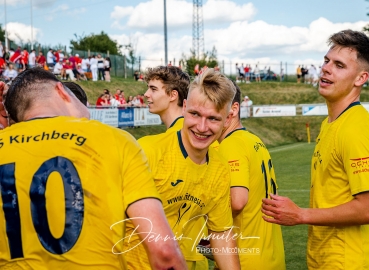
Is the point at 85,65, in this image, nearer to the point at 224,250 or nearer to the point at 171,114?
the point at 171,114

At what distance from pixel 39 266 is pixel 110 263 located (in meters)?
0.32

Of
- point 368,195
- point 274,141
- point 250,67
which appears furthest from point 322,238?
point 250,67

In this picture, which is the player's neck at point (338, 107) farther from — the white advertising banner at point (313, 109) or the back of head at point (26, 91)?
the white advertising banner at point (313, 109)

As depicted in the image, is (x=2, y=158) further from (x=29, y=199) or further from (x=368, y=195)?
(x=368, y=195)

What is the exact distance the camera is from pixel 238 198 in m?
4.64

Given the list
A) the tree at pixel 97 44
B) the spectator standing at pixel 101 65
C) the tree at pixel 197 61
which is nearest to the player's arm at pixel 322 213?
the spectator standing at pixel 101 65

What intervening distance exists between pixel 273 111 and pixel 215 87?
39.9m

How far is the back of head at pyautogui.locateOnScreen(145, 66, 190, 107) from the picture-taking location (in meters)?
6.01

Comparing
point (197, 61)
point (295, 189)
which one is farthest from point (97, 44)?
point (295, 189)

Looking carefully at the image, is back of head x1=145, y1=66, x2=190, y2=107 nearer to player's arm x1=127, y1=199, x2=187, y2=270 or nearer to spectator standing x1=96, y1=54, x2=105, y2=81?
player's arm x1=127, y1=199, x2=187, y2=270

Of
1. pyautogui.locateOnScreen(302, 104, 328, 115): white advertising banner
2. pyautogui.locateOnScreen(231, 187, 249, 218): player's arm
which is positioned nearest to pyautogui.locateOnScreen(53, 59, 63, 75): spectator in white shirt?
pyautogui.locateOnScreen(302, 104, 328, 115): white advertising banner

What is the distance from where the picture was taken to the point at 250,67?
57.0 m

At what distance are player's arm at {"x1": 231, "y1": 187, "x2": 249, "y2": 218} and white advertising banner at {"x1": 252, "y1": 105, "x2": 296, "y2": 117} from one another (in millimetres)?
38317

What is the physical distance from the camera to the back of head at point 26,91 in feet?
9.09
